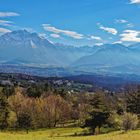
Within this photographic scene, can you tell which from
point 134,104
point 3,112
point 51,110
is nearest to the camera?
point 134,104

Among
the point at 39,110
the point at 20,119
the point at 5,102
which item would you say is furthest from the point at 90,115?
the point at 39,110

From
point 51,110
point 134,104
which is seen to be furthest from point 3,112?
point 134,104

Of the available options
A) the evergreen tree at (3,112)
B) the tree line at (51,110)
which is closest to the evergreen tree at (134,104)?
the tree line at (51,110)

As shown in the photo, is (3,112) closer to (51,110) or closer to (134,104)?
(51,110)

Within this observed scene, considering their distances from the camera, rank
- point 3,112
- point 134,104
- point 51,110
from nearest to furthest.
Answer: point 134,104 < point 3,112 < point 51,110

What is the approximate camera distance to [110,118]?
215ft

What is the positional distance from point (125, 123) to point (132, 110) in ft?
106

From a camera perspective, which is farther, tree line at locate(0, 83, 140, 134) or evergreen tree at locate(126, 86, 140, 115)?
tree line at locate(0, 83, 140, 134)

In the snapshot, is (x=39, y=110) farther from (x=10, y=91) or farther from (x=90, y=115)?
(x=90, y=115)

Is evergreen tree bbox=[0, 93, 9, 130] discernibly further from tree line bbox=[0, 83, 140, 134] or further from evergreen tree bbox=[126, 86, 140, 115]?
evergreen tree bbox=[126, 86, 140, 115]

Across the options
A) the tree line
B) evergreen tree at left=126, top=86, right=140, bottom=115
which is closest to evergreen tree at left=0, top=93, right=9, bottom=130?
the tree line

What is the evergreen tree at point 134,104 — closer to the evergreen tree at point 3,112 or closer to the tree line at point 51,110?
the tree line at point 51,110

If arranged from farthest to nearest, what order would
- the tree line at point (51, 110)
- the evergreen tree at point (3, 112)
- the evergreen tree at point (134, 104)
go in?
the evergreen tree at point (3, 112), the tree line at point (51, 110), the evergreen tree at point (134, 104)

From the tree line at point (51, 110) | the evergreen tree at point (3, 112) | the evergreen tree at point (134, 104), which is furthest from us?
the evergreen tree at point (3, 112)
